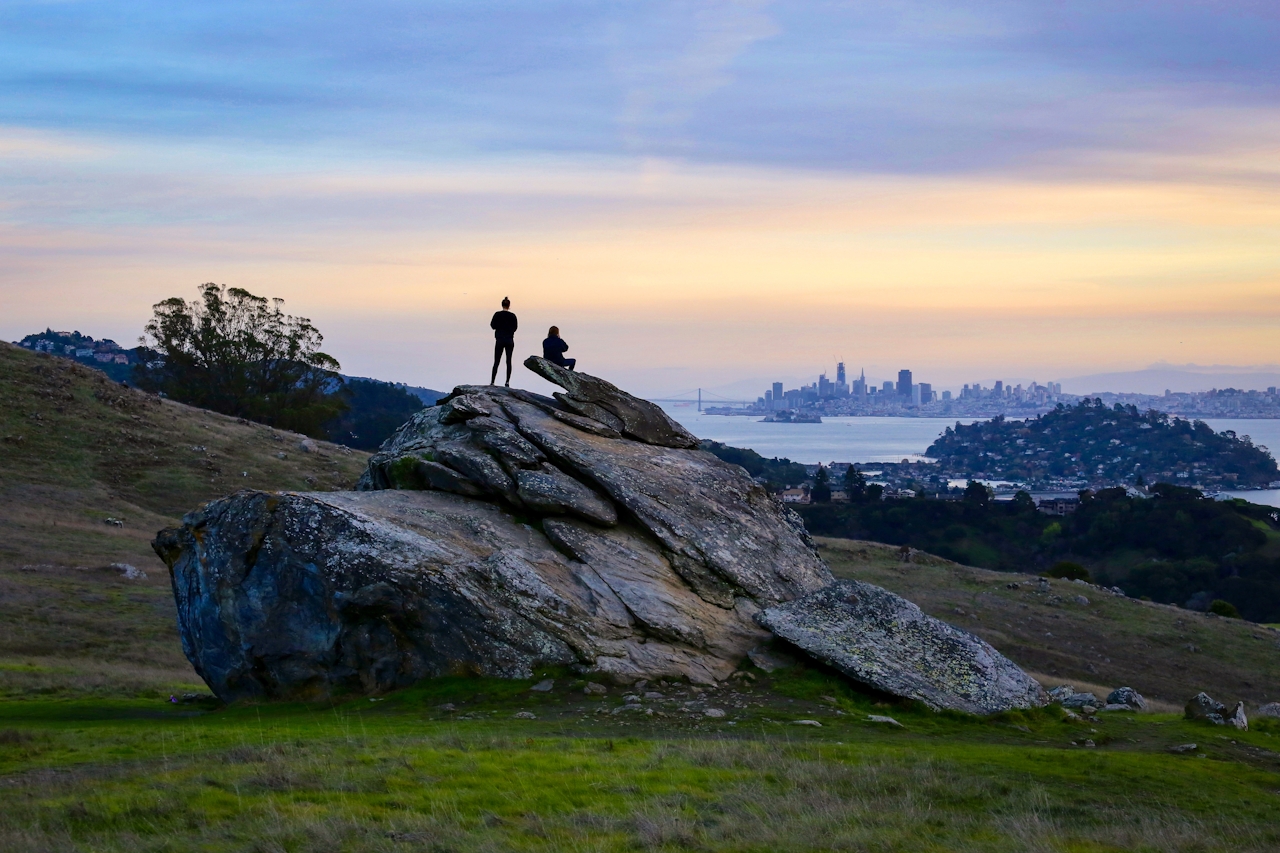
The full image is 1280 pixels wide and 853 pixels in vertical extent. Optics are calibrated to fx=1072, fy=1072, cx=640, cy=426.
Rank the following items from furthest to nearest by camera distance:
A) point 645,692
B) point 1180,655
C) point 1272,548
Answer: point 1272,548 < point 1180,655 < point 645,692

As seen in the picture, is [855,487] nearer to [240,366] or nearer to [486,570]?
[240,366]

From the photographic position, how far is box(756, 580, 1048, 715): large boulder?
65.9 feet

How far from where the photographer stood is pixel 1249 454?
169 m

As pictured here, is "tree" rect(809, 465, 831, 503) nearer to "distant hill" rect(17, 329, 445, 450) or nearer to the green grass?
"distant hill" rect(17, 329, 445, 450)

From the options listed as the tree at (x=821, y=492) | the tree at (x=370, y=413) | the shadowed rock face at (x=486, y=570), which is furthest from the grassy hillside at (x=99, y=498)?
the tree at (x=821, y=492)

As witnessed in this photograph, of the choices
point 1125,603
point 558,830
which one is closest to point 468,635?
point 558,830

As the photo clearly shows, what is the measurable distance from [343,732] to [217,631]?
5.89 metres

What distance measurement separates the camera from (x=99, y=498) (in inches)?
2019

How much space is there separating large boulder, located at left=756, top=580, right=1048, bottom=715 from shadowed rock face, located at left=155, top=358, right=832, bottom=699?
3.81ft

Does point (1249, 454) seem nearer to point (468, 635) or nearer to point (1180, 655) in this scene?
point (1180, 655)

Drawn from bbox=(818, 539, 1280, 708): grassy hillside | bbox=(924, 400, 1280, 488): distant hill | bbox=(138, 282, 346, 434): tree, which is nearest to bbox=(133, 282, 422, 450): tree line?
bbox=(138, 282, 346, 434): tree

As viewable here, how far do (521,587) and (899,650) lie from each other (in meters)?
7.50

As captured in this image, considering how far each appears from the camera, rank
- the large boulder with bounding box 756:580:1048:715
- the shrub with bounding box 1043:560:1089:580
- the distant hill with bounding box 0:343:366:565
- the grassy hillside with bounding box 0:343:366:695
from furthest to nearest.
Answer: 1. the shrub with bounding box 1043:560:1089:580
2. the distant hill with bounding box 0:343:366:565
3. the grassy hillside with bounding box 0:343:366:695
4. the large boulder with bounding box 756:580:1048:715

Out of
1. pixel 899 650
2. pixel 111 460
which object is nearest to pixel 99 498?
pixel 111 460
